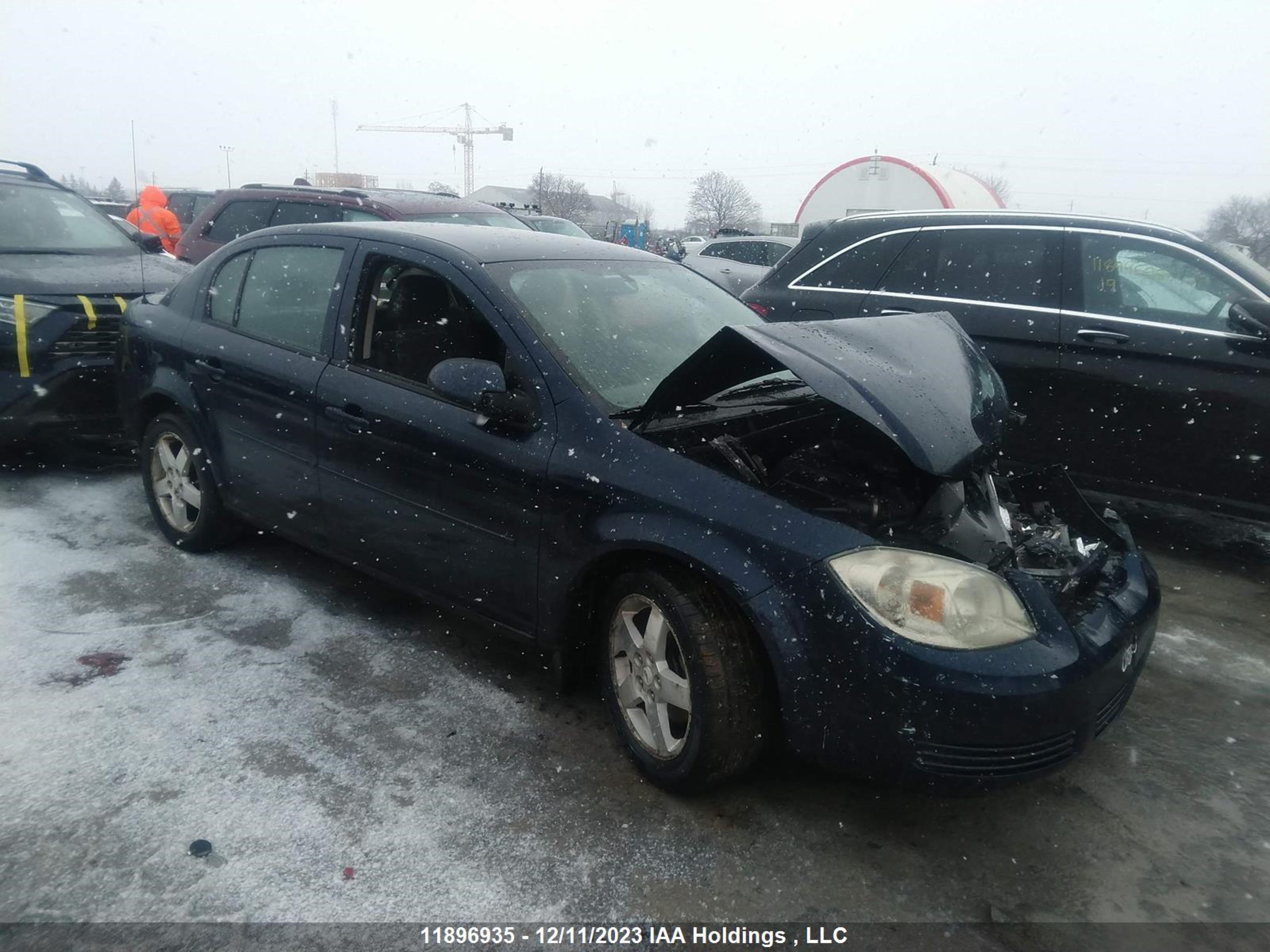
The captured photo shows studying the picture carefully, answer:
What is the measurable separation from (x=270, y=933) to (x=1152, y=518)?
5224 millimetres

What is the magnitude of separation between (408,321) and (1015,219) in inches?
139

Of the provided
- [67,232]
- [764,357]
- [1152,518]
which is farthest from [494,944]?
[67,232]

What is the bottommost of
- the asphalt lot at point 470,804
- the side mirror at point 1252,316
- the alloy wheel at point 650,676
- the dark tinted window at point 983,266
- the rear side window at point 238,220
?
the asphalt lot at point 470,804

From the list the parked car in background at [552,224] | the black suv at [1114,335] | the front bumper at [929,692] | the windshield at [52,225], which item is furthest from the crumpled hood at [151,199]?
the front bumper at [929,692]

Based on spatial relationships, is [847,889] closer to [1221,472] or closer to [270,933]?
[270,933]

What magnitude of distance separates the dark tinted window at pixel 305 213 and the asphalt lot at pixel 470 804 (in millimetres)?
4766

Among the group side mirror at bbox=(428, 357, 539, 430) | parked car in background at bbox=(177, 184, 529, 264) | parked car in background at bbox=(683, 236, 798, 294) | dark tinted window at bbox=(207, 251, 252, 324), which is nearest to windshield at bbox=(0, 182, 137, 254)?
parked car in background at bbox=(177, 184, 529, 264)

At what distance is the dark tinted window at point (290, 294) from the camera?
363cm

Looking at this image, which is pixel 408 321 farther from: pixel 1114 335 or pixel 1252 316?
pixel 1252 316

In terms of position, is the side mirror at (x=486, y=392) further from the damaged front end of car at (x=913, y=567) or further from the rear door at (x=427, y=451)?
the damaged front end of car at (x=913, y=567)

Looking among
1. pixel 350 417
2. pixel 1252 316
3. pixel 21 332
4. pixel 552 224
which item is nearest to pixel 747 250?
pixel 552 224

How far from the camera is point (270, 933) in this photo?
84.6 inches

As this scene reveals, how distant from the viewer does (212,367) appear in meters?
4.00

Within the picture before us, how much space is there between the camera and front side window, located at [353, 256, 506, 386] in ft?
11.1
